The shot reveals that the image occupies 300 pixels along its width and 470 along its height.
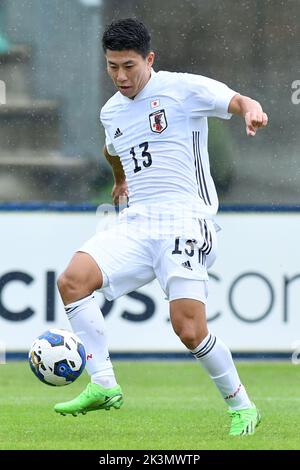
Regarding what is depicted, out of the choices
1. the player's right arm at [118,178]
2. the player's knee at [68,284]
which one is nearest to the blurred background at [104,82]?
the player's right arm at [118,178]

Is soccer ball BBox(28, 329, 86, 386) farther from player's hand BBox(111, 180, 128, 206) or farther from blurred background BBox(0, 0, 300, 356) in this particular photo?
blurred background BBox(0, 0, 300, 356)

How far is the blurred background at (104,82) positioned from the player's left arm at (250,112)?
450cm

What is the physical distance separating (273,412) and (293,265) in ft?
8.37

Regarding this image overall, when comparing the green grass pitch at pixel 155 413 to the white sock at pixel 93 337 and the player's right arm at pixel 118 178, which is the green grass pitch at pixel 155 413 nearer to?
the white sock at pixel 93 337

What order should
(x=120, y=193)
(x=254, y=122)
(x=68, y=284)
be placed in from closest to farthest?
(x=254, y=122)
(x=68, y=284)
(x=120, y=193)

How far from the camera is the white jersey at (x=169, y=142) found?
242 inches

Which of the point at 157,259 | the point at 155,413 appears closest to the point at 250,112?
the point at 157,259

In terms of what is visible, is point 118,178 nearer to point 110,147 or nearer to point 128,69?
point 110,147

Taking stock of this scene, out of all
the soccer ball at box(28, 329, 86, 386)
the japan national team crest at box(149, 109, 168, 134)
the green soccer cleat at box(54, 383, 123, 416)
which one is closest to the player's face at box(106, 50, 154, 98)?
the japan national team crest at box(149, 109, 168, 134)

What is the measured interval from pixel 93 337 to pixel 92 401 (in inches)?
12.0

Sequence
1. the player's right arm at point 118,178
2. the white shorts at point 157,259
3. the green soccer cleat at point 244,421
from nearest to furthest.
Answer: the green soccer cleat at point 244,421 < the white shorts at point 157,259 < the player's right arm at point 118,178

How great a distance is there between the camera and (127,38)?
601cm

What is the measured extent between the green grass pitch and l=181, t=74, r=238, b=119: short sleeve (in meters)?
1.49

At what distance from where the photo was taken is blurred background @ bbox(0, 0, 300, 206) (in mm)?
10547
